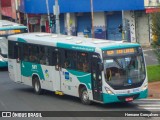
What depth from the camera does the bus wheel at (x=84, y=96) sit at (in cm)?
2373

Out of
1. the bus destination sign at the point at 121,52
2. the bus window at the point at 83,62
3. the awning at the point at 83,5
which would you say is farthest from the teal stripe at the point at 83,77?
the awning at the point at 83,5

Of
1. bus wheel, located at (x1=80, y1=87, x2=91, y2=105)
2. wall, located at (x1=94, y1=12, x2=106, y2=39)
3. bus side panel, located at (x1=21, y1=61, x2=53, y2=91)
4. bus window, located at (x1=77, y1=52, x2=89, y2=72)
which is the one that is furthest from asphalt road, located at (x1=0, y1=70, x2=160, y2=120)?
wall, located at (x1=94, y1=12, x2=106, y2=39)

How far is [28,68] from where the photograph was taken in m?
28.7

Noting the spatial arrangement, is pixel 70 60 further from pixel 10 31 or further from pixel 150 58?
pixel 150 58

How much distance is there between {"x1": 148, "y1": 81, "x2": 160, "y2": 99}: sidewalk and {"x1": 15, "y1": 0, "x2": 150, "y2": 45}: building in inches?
959

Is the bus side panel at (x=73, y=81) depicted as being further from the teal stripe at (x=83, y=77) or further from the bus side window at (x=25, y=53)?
the bus side window at (x=25, y=53)

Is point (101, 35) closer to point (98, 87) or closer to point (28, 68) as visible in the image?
point (28, 68)

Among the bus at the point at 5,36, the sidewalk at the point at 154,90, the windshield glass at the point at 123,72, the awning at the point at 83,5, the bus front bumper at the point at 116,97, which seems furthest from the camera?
the awning at the point at 83,5

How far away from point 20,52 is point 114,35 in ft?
91.8

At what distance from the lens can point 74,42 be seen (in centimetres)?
2500

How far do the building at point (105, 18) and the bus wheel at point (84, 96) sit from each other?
96.9ft

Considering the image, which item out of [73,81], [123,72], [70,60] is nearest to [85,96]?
[73,81]

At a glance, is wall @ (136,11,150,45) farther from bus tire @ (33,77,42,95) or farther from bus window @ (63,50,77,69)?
bus window @ (63,50,77,69)

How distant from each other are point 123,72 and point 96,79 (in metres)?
1.14
